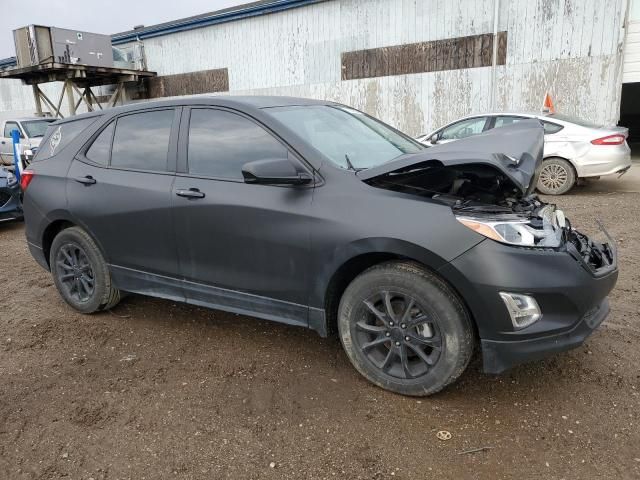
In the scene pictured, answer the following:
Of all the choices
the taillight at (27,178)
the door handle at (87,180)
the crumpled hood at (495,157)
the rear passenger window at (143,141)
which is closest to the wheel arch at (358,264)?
the crumpled hood at (495,157)

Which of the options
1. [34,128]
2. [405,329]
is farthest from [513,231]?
[34,128]

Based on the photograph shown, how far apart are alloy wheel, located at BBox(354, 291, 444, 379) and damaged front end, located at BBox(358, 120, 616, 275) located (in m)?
0.56

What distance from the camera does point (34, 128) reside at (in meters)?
13.9

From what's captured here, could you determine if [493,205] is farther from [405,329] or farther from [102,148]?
[102,148]

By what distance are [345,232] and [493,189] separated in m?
0.89

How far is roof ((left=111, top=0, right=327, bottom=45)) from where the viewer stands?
16.0 metres

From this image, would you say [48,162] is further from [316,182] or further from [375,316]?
[375,316]

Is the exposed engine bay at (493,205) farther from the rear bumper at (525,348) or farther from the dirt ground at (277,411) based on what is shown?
the dirt ground at (277,411)

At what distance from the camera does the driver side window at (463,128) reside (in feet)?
30.9

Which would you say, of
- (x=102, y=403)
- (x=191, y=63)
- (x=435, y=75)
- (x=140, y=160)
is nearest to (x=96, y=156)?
(x=140, y=160)

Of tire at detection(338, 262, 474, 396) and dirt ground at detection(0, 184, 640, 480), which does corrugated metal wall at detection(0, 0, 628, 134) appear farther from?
tire at detection(338, 262, 474, 396)

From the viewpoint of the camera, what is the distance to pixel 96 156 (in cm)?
397

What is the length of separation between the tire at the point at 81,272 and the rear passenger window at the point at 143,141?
0.72 meters

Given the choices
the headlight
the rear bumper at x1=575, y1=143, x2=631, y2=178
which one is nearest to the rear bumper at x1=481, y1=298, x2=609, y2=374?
the headlight
